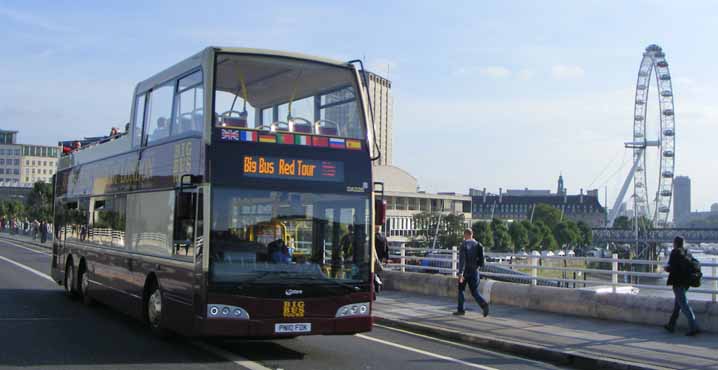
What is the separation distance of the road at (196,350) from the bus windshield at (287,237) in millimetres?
1178

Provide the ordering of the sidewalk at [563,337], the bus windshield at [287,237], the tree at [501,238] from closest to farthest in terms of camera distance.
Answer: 1. the bus windshield at [287,237]
2. the sidewalk at [563,337]
3. the tree at [501,238]

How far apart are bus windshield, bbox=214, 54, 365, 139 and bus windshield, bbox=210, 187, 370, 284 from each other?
100 centimetres

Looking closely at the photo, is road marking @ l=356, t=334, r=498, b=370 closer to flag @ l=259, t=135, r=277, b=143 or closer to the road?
the road

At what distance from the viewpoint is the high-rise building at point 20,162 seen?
187 metres

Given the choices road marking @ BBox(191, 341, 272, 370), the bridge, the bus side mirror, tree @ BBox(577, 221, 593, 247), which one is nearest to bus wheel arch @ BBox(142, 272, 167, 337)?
road marking @ BBox(191, 341, 272, 370)

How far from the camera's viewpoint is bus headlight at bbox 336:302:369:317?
36.6 feet

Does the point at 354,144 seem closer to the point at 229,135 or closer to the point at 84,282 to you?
the point at 229,135

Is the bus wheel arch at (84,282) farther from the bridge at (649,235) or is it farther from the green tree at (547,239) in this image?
the green tree at (547,239)

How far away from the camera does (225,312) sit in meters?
10.6

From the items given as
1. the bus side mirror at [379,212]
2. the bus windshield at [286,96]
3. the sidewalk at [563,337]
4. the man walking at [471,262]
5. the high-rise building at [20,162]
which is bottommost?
the sidewalk at [563,337]

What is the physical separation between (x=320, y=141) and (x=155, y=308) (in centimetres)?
383

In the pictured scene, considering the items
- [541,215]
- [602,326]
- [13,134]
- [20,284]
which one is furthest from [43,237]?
[13,134]

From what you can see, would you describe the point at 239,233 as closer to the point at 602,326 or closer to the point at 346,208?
the point at 346,208

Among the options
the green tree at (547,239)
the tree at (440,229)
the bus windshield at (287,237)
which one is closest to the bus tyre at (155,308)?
the bus windshield at (287,237)
